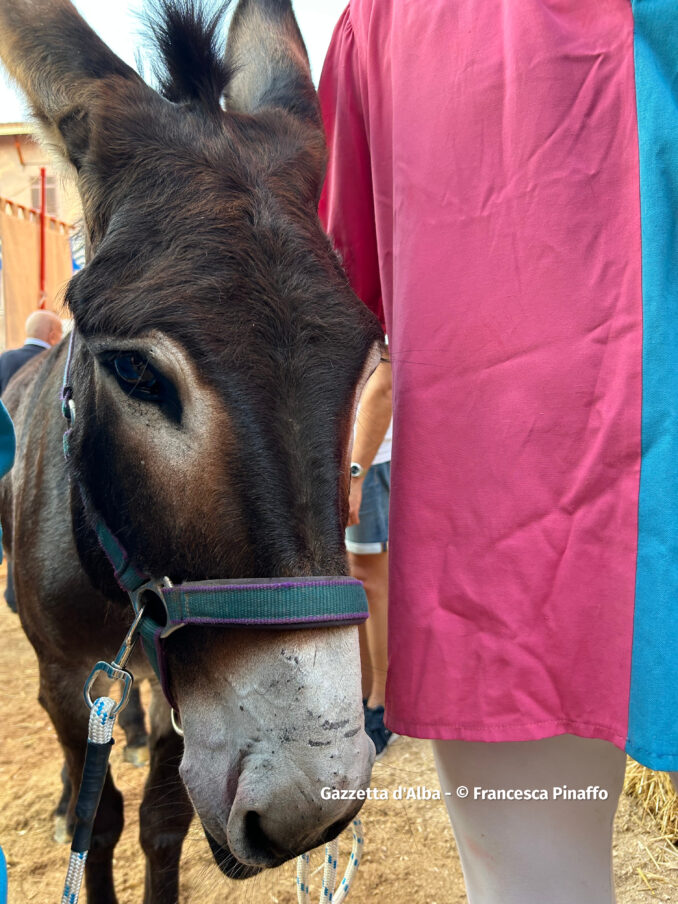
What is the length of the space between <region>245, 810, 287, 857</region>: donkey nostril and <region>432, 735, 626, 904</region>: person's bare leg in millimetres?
381

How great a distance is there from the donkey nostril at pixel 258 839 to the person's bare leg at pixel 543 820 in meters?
0.38

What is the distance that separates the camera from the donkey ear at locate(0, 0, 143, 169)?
1.47 m

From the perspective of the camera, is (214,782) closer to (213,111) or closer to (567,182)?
(567,182)

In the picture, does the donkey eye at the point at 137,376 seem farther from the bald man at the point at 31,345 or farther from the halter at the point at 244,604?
the bald man at the point at 31,345

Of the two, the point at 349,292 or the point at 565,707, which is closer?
the point at 565,707

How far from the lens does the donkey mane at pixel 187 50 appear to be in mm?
1612

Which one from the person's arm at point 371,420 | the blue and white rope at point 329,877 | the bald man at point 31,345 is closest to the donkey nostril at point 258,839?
the blue and white rope at point 329,877

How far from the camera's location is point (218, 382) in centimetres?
118

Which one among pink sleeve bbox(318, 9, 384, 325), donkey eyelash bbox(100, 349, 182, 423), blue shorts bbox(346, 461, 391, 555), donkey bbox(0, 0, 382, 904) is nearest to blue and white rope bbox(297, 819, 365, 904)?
donkey bbox(0, 0, 382, 904)

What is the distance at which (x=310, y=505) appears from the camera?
3.93 ft

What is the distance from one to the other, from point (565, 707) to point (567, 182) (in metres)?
0.93

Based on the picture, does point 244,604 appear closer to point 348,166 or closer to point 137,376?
point 137,376

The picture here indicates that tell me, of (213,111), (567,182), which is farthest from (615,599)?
(213,111)

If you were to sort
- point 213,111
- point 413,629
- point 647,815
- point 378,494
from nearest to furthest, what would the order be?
1. point 413,629
2. point 213,111
3. point 647,815
4. point 378,494
